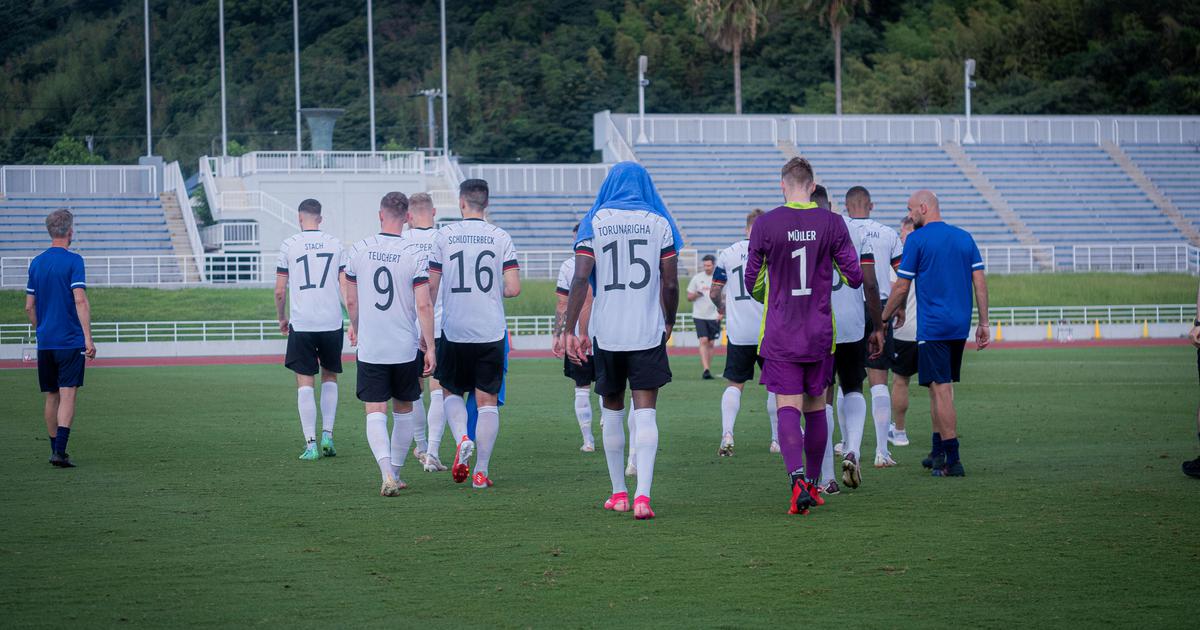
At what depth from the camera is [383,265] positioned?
9680 millimetres

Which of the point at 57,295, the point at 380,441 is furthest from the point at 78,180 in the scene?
the point at 380,441

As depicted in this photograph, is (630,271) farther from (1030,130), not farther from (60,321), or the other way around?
(1030,130)

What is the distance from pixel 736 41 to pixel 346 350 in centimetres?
3395

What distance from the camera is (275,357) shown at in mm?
32094

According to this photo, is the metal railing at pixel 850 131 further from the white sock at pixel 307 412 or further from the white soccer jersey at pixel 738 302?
the white sock at pixel 307 412

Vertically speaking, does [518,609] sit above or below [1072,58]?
below

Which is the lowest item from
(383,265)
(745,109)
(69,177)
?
(383,265)

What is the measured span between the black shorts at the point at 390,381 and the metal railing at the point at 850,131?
43.2 meters

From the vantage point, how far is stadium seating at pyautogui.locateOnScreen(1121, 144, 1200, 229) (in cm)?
5019

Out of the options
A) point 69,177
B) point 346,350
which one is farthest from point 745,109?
point 346,350

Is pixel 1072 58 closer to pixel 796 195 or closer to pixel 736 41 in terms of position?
pixel 736 41

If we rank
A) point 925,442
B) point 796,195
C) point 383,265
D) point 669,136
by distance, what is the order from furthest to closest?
point 669,136 < point 925,442 < point 383,265 < point 796,195

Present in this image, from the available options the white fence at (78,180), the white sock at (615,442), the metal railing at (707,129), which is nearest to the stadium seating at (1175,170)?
the metal railing at (707,129)

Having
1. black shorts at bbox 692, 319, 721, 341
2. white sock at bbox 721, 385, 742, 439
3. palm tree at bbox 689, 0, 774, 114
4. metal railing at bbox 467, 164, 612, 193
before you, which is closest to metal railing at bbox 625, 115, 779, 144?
metal railing at bbox 467, 164, 612, 193
